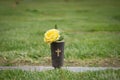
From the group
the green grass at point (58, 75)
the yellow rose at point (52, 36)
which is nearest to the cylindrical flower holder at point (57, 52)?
the yellow rose at point (52, 36)

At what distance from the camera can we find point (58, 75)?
28.5 ft

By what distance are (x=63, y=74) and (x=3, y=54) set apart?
3.65 m

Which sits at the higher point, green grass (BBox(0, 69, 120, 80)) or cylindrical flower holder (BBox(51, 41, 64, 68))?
cylindrical flower holder (BBox(51, 41, 64, 68))

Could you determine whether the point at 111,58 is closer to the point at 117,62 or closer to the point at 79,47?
the point at 117,62

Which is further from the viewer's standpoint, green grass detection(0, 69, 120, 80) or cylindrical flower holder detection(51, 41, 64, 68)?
cylindrical flower holder detection(51, 41, 64, 68)

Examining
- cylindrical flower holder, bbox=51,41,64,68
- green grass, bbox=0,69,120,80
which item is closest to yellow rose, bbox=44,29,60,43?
cylindrical flower holder, bbox=51,41,64,68

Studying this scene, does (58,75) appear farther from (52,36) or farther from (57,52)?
(52,36)

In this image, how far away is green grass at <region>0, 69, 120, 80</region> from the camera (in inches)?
336

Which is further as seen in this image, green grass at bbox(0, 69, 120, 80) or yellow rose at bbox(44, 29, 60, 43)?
yellow rose at bbox(44, 29, 60, 43)

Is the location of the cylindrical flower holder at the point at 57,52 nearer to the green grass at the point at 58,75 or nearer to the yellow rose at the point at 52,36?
the yellow rose at the point at 52,36

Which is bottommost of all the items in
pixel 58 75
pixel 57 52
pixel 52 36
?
pixel 58 75

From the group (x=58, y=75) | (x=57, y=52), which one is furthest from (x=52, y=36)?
(x=58, y=75)

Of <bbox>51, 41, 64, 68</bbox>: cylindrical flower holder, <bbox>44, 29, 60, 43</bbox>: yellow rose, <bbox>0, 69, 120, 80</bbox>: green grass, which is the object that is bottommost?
<bbox>0, 69, 120, 80</bbox>: green grass

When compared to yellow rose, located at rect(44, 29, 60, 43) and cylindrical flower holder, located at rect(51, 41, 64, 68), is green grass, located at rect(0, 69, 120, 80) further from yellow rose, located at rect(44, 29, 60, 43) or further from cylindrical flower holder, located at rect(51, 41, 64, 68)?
yellow rose, located at rect(44, 29, 60, 43)
